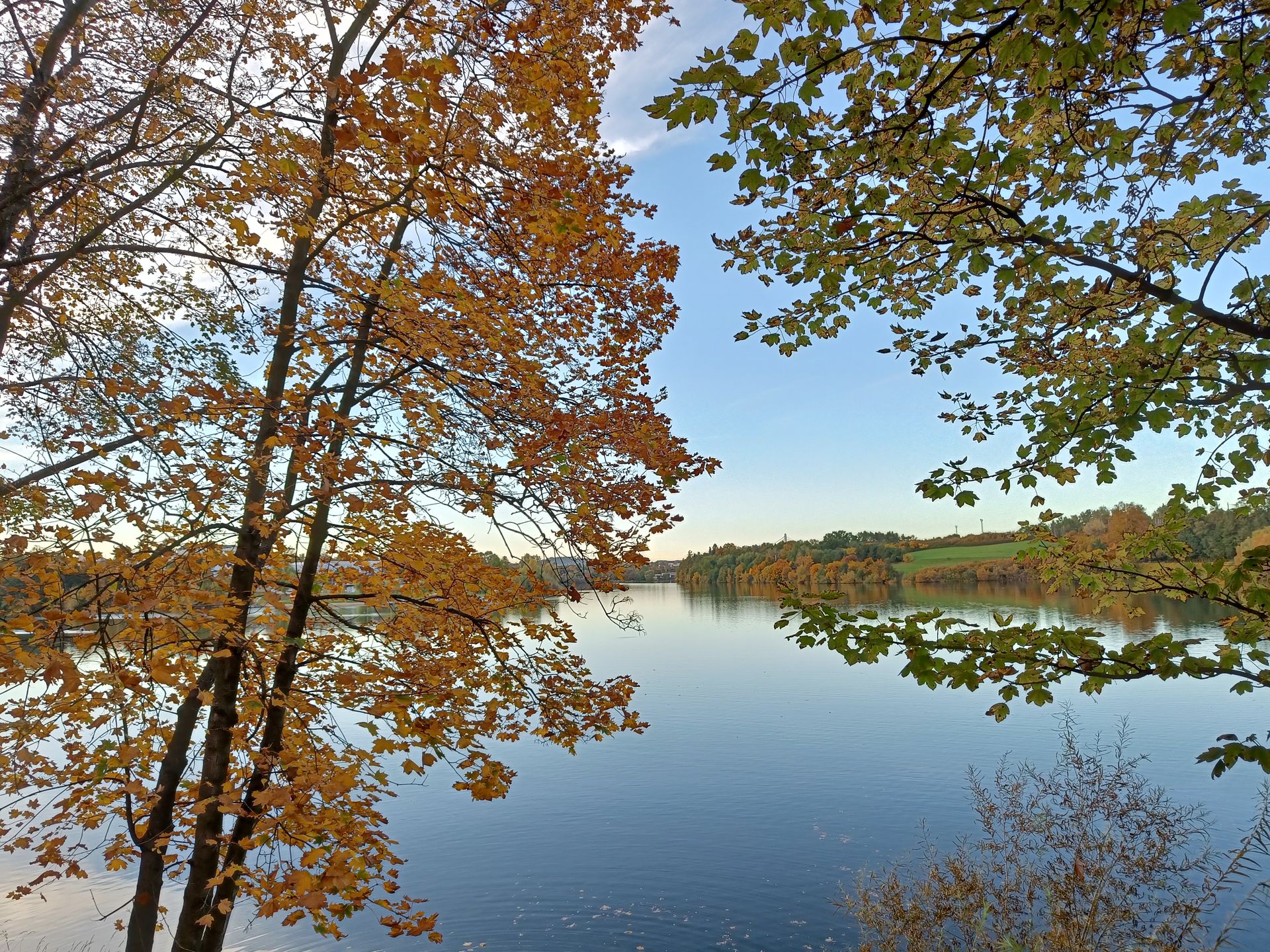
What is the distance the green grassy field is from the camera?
78.8 meters

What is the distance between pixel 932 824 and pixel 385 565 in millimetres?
12155

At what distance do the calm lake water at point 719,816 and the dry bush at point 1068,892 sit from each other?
1333 millimetres

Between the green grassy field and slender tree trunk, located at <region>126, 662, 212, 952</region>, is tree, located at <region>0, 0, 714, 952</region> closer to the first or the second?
slender tree trunk, located at <region>126, 662, 212, 952</region>

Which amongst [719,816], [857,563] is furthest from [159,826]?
[857,563]

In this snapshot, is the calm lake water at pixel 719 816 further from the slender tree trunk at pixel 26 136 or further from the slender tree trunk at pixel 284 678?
the slender tree trunk at pixel 26 136

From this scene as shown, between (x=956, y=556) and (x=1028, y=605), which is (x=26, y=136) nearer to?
(x=1028, y=605)

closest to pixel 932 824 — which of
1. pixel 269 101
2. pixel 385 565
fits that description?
pixel 385 565

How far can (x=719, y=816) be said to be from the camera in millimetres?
14586

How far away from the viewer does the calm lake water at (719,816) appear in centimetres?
1075

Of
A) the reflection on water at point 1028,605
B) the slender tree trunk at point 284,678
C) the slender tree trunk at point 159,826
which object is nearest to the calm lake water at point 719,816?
the slender tree trunk at point 284,678

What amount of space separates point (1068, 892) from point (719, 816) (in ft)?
24.4

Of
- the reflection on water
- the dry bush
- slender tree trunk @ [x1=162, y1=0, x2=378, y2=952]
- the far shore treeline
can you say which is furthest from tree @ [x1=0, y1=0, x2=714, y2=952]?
A: the far shore treeline

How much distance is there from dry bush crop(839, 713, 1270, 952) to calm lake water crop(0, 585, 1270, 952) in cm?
133

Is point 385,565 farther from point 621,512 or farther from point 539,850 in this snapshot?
point 539,850
